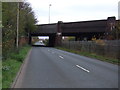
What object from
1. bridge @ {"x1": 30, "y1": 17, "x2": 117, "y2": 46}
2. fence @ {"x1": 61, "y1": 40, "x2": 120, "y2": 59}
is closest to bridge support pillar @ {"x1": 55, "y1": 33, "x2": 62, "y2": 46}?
bridge @ {"x1": 30, "y1": 17, "x2": 117, "y2": 46}

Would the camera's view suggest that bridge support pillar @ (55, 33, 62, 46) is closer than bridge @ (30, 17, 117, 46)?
No

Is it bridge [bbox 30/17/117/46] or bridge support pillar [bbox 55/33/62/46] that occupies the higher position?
bridge [bbox 30/17/117/46]

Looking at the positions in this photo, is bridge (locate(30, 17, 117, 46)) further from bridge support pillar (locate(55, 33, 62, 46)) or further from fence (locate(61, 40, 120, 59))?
fence (locate(61, 40, 120, 59))

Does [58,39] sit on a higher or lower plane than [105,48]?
lower

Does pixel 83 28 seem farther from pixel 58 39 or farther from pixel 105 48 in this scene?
pixel 105 48

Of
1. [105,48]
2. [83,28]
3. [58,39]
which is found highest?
[83,28]

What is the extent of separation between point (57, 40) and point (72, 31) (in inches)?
383

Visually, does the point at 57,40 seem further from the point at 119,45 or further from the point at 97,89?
the point at 97,89

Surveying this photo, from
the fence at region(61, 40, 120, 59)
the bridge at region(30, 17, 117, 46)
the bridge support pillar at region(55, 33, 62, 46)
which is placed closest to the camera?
the fence at region(61, 40, 120, 59)

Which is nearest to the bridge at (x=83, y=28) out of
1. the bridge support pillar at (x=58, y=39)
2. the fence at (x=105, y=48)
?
the bridge support pillar at (x=58, y=39)

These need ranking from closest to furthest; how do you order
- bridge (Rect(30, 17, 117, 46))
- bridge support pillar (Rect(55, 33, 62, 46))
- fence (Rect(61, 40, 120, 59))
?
fence (Rect(61, 40, 120, 59)) → bridge (Rect(30, 17, 117, 46)) → bridge support pillar (Rect(55, 33, 62, 46))

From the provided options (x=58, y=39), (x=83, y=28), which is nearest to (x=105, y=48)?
(x=83, y=28)

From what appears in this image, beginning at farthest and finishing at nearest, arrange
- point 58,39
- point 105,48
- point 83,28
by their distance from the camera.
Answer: point 58,39, point 83,28, point 105,48

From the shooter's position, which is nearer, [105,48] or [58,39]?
[105,48]
